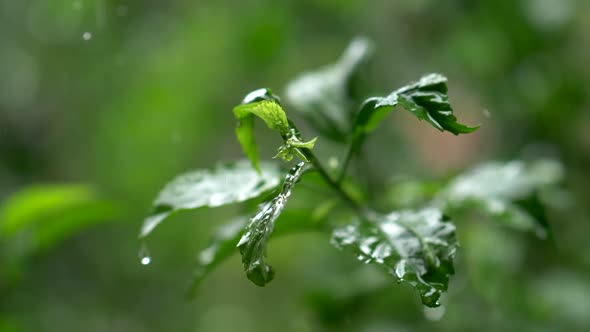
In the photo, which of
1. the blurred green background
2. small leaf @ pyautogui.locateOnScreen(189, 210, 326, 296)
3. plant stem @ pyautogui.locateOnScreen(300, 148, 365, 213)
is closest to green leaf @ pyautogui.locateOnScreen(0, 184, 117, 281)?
the blurred green background

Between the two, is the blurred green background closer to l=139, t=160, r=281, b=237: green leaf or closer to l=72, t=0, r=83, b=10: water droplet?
l=72, t=0, r=83, b=10: water droplet

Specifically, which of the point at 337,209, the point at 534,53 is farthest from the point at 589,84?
the point at 337,209

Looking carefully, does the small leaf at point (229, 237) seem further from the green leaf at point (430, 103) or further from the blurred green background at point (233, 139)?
the blurred green background at point (233, 139)

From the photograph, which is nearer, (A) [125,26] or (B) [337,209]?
(B) [337,209]

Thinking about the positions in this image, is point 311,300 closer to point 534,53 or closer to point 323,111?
point 323,111

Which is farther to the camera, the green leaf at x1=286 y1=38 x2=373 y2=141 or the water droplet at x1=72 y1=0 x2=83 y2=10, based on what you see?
the water droplet at x1=72 y1=0 x2=83 y2=10

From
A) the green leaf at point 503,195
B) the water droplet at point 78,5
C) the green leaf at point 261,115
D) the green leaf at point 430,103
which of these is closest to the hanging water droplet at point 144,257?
the green leaf at point 261,115
